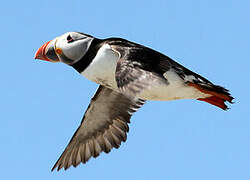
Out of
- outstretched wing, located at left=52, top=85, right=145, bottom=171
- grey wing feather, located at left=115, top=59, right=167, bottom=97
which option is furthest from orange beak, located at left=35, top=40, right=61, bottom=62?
grey wing feather, located at left=115, top=59, right=167, bottom=97

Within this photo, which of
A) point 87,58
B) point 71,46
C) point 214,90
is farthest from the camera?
point 71,46

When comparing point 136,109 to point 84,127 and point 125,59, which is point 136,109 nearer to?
point 84,127

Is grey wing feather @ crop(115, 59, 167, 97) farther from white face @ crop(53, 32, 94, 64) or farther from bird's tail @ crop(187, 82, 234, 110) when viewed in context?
white face @ crop(53, 32, 94, 64)

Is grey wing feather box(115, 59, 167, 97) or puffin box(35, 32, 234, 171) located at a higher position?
puffin box(35, 32, 234, 171)

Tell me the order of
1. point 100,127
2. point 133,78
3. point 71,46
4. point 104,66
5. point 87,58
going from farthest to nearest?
point 100,127 → point 71,46 → point 87,58 → point 104,66 → point 133,78

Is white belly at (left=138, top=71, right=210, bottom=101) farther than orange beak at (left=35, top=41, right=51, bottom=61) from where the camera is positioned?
No

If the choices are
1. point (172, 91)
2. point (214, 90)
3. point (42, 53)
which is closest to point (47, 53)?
point (42, 53)

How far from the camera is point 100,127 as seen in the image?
8.59 m

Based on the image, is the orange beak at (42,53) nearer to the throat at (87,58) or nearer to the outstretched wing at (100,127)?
the throat at (87,58)

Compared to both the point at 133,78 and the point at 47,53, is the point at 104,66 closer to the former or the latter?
the point at 47,53

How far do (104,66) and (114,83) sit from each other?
0.78 ft

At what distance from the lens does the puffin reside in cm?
607

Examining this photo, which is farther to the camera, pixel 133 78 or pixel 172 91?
pixel 172 91

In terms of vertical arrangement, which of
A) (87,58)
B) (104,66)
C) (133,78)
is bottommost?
(133,78)
